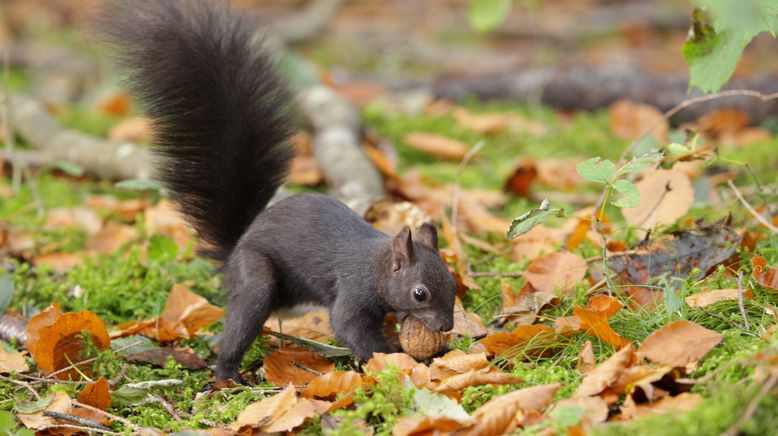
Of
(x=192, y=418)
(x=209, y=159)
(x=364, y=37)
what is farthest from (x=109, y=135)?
(x=364, y=37)

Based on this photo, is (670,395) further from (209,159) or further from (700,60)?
(209,159)

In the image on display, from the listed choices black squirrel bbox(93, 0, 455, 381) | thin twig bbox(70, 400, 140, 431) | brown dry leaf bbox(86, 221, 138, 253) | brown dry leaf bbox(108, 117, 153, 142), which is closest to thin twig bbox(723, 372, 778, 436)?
black squirrel bbox(93, 0, 455, 381)

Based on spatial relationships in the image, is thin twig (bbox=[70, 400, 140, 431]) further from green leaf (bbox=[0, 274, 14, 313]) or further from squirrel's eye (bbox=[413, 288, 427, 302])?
squirrel's eye (bbox=[413, 288, 427, 302])

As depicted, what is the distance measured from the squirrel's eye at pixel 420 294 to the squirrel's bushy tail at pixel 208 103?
0.87 meters

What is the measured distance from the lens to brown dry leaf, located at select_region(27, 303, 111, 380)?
2.95 metres

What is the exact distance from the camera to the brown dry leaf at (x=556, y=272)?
3266 millimetres

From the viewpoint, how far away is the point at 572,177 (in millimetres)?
5188

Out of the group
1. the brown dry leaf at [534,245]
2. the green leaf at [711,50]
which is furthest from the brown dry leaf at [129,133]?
the green leaf at [711,50]

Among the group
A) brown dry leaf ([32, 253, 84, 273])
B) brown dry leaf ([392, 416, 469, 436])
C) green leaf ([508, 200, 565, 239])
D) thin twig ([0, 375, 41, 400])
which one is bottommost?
brown dry leaf ([32, 253, 84, 273])

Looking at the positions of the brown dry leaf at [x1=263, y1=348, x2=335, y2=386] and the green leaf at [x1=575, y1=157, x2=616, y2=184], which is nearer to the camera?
the green leaf at [x1=575, y1=157, x2=616, y2=184]

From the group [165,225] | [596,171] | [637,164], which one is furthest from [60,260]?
[637,164]

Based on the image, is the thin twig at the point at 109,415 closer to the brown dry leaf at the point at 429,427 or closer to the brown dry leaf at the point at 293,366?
the brown dry leaf at the point at 293,366

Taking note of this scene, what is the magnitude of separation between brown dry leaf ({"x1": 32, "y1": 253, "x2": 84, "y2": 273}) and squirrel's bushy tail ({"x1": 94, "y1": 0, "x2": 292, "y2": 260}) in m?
0.81

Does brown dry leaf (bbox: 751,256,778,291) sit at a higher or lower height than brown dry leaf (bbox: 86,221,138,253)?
higher
